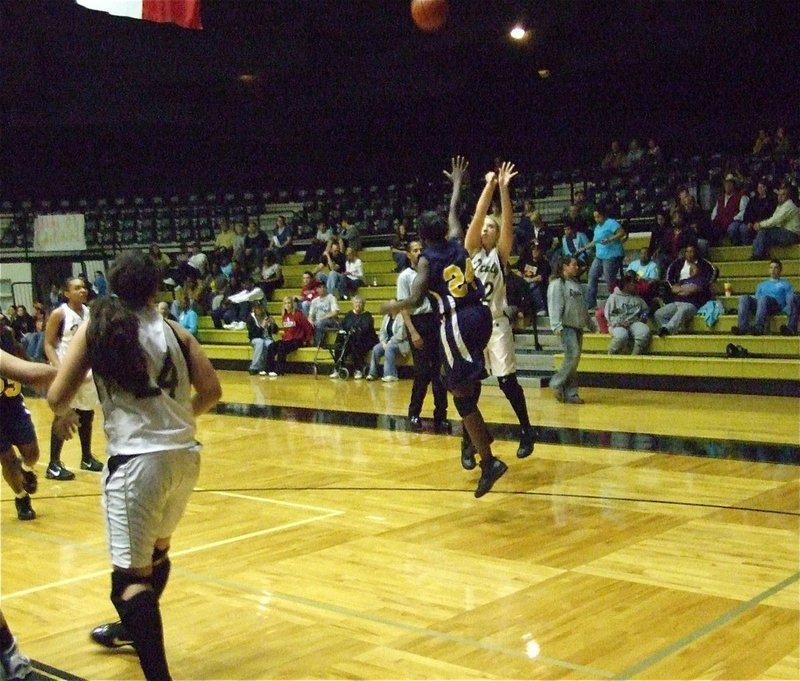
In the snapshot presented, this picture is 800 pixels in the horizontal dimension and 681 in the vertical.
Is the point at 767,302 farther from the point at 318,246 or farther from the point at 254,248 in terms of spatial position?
the point at 254,248

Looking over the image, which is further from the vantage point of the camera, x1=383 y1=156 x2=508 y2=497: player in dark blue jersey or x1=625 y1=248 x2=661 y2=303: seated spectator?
x1=625 y1=248 x2=661 y2=303: seated spectator

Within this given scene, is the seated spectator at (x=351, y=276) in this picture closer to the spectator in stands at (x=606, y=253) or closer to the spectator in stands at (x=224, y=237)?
the spectator in stands at (x=224, y=237)

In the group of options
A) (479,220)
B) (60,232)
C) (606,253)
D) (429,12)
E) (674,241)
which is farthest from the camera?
(60,232)

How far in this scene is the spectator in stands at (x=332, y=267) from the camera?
666 inches

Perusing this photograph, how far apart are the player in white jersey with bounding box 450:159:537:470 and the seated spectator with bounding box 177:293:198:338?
1141 centimetres

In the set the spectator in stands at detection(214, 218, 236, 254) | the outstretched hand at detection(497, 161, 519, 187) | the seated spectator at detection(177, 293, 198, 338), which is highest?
the spectator in stands at detection(214, 218, 236, 254)

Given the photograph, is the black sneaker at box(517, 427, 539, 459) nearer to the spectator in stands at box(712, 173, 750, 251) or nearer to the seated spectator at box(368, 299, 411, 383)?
the seated spectator at box(368, 299, 411, 383)

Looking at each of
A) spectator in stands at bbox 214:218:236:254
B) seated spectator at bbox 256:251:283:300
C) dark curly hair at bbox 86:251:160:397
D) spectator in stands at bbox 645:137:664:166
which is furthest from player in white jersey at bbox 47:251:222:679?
spectator in stands at bbox 214:218:236:254

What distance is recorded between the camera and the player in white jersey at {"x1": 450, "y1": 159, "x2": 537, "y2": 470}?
691 centimetres

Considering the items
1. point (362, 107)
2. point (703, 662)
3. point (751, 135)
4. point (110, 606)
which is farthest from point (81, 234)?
point (703, 662)

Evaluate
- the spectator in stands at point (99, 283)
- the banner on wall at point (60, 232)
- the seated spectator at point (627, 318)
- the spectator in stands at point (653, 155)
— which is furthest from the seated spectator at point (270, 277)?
the seated spectator at point (627, 318)

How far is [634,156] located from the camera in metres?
17.2

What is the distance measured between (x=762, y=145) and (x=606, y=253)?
12.1 feet

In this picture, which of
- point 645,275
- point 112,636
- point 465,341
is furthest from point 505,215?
point 645,275
